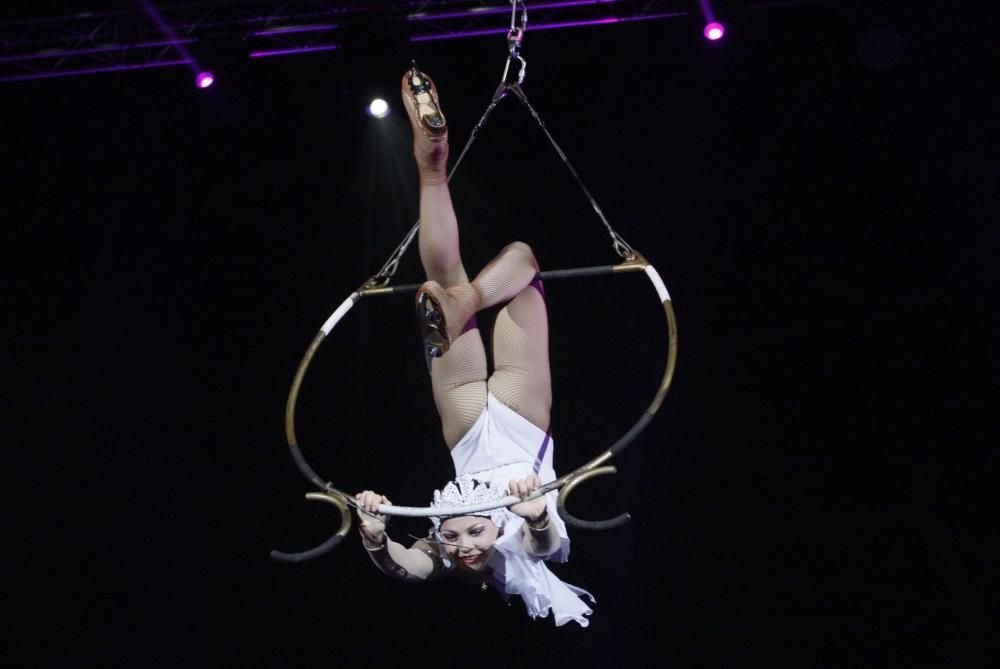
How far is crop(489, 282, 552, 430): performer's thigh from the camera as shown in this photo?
412cm

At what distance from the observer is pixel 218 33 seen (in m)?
5.01

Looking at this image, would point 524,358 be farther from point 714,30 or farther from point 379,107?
point 714,30

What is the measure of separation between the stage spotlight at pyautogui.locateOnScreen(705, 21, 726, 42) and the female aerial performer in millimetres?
1508

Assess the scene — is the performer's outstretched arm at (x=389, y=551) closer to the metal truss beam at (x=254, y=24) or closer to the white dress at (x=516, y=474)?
the white dress at (x=516, y=474)

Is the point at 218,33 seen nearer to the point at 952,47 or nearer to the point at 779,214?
the point at 779,214

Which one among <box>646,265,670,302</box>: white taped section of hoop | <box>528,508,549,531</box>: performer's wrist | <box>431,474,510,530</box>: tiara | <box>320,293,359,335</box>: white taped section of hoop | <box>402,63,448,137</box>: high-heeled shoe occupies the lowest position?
<box>528,508,549,531</box>: performer's wrist

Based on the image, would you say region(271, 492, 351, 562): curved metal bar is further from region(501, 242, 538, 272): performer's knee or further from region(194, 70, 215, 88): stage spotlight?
region(194, 70, 215, 88): stage spotlight

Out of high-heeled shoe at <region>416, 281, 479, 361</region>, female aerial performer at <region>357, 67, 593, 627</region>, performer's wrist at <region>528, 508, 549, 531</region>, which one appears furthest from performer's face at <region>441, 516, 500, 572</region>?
high-heeled shoe at <region>416, 281, 479, 361</region>

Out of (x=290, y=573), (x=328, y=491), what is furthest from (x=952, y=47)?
(x=290, y=573)

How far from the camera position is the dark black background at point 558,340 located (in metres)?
4.71

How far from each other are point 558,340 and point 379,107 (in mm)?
1338

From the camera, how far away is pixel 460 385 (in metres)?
4.15

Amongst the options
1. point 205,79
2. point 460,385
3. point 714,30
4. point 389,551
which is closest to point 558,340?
point 460,385

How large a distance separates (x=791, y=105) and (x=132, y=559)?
3.57 m
